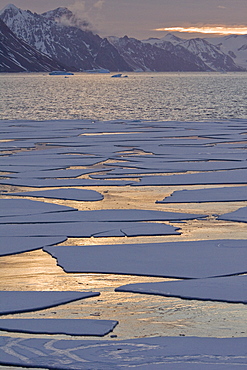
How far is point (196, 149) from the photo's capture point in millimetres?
18766

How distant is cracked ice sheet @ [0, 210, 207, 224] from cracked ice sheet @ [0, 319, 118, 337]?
3.95 m

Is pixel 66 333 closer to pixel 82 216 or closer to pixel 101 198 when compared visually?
pixel 82 216

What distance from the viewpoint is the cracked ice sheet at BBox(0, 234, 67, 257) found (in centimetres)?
809

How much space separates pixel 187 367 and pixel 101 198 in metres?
6.91

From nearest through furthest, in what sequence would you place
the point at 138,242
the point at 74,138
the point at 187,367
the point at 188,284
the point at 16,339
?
the point at 187,367 < the point at 16,339 < the point at 188,284 < the point at 138,242 < the point at 74,138

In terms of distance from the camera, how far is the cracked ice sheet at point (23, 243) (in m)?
8.09

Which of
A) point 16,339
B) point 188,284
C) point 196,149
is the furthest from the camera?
point 196,149

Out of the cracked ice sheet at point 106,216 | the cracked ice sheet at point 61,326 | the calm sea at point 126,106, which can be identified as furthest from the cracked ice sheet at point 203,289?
the calm sea at point 126,106

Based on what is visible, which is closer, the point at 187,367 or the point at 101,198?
the point at 187,367

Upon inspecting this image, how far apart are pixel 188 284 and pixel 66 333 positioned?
1.67m

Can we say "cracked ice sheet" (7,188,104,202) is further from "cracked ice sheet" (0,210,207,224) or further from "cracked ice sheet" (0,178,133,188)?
"cracked ice sheet" (0,210,207,224)

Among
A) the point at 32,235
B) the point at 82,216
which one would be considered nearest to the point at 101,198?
the point at 82,216

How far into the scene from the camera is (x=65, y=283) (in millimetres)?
6836

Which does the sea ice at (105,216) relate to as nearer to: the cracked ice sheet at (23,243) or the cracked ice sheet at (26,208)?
the cracked ice sheet at (26,208)
